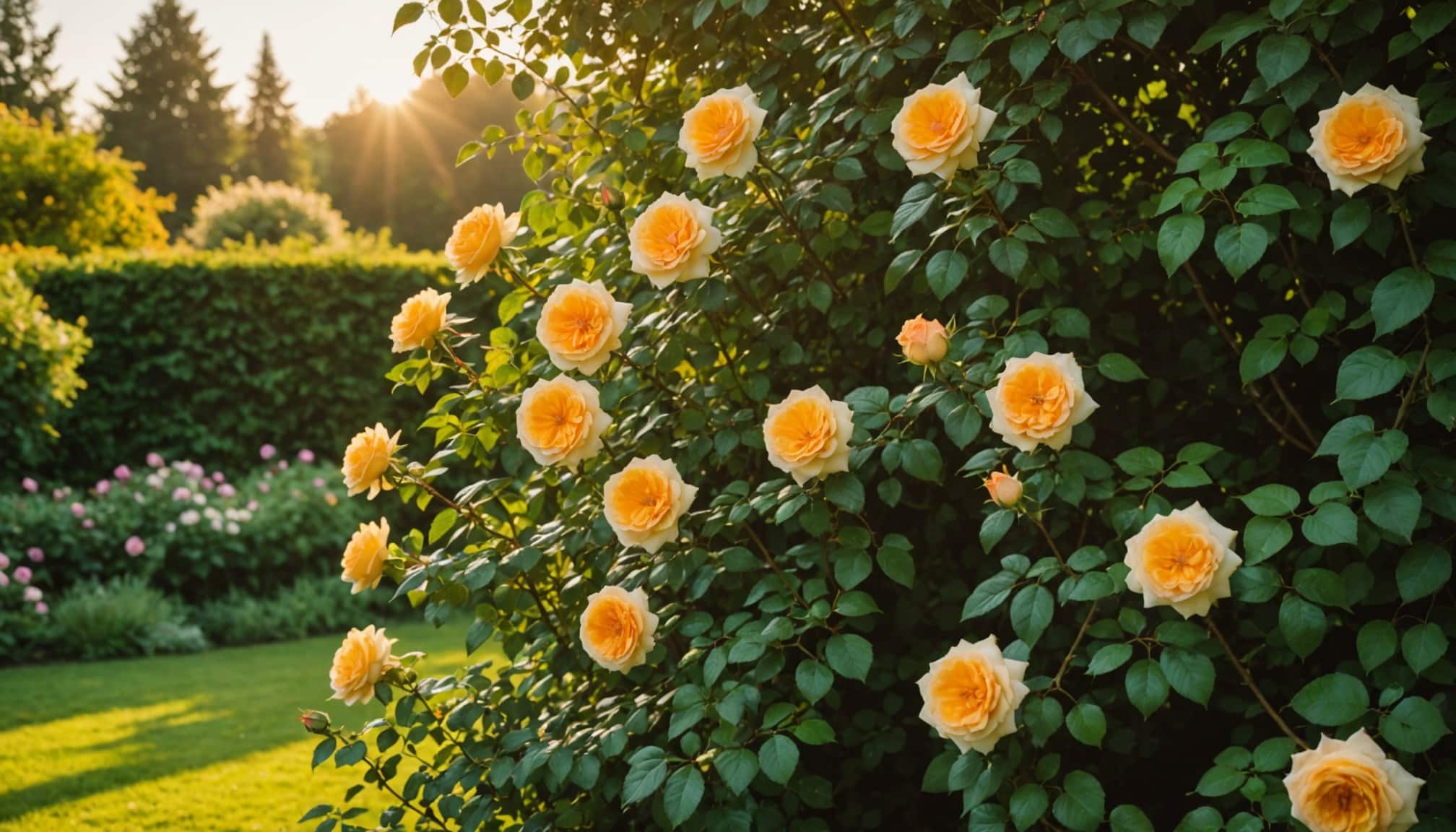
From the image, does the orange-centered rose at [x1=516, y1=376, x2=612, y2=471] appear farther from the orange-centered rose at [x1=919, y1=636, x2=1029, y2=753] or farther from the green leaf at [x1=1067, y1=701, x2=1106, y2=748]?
the green leaf at [x1=1067, y1=701, x2=1106, y2=748]

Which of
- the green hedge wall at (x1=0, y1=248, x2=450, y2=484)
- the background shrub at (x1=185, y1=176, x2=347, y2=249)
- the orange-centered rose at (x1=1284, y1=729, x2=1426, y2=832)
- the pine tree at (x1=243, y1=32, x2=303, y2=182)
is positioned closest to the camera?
the orange-centered rose at (x1=1284, y1=729, x2=1426, y2=832)

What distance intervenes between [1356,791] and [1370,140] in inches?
30.5

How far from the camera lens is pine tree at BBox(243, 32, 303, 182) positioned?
129 feet

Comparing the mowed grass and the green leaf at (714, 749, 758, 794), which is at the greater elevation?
the green leaf at (714, 749, 758, 794)

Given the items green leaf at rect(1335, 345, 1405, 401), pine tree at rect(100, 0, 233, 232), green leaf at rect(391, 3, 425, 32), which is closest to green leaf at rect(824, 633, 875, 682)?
green leaf at rect(1335, 345, 1405, 401)

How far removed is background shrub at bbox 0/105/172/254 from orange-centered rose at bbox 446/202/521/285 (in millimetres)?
12235

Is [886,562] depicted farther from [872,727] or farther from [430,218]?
[430,218]

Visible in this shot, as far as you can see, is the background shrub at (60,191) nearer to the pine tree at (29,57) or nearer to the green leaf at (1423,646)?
the green leaf at (1423,646)

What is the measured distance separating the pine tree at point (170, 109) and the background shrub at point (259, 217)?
23160 millimetres

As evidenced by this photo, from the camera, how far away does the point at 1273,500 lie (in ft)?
4.48

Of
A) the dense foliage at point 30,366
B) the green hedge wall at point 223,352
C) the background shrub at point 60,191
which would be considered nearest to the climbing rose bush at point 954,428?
the dense foliage at point 30,366

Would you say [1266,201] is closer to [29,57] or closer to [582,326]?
[582,326]

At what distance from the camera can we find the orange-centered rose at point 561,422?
167 centimetres

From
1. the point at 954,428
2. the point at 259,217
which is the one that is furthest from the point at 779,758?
the point at 259,217
